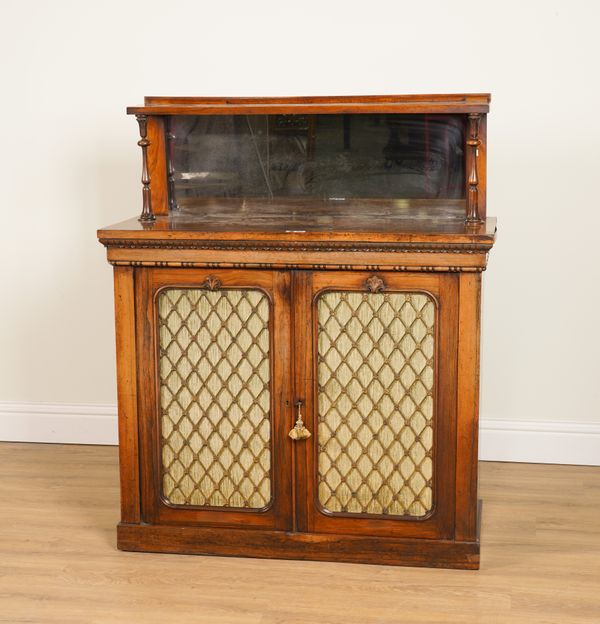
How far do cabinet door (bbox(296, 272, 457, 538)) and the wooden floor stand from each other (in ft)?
0.63

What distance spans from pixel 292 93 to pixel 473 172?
119 cm

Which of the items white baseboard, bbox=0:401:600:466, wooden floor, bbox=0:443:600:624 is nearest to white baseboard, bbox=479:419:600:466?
white baseboard, bbox=0:401:600:466

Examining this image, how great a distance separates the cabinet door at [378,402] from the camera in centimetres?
317

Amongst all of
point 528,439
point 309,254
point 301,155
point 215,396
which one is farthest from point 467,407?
point 528,439

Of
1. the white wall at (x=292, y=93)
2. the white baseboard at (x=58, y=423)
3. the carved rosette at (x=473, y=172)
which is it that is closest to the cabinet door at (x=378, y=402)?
the carved rosette at (x=473, y=172)

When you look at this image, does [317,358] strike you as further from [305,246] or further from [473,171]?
[473,171]

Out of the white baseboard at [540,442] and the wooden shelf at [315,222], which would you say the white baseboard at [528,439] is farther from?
the wooden shelf at [315,222]

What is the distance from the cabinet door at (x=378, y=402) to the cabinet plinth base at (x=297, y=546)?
0.12ft

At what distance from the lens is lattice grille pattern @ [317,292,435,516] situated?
10.4 feet

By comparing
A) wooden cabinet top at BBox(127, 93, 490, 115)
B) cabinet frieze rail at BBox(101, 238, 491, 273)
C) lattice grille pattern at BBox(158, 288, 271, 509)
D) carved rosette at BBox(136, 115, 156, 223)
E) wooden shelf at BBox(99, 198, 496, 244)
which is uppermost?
wooden cabinet top at BBox(127, 93, 490, 115)

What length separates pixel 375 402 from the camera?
323 cm

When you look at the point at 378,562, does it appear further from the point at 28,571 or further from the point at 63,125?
the point at 63,125

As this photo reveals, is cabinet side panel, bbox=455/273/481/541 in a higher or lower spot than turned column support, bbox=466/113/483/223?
lower

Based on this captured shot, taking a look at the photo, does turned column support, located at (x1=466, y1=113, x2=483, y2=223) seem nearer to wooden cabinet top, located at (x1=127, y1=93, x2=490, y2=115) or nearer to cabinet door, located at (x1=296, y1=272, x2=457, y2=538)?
wooden cabinet top, located at (x1=127, y1=93, x2=490, y2=115)
